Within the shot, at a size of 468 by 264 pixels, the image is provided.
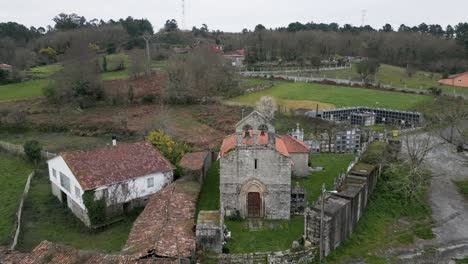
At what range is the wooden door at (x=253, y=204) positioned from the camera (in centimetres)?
2575

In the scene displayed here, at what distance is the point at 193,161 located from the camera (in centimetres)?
3359

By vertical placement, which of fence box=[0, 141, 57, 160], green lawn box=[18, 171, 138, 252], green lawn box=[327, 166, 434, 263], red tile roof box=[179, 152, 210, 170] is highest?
red tile roof box=[179, 152, 210, 170]

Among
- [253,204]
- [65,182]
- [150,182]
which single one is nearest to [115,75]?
[65,182]

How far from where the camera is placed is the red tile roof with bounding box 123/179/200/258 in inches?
805

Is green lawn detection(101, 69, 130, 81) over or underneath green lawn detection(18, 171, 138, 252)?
over

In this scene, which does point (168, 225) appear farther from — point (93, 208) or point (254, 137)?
point (254, 137)

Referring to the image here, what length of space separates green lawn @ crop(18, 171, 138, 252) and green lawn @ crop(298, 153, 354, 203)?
12612mm

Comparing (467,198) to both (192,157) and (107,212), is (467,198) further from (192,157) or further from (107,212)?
(107,212)

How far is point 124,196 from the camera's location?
91.7 ft

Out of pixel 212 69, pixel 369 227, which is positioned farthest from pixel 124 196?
pixel 212 69

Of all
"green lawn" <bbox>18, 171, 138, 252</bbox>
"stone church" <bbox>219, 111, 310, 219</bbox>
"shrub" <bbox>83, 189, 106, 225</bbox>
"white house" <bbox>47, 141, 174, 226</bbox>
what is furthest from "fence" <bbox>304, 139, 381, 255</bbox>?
"shrub" <bbox>83, 189, 106, 225</bbox>

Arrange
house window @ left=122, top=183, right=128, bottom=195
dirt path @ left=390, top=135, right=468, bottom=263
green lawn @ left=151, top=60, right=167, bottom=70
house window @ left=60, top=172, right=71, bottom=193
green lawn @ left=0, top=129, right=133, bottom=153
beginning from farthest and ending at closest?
green lawn @ left=151, top=60, right=167, bottom=70, green lawn @ left=0, top=129, right=133, bottom=153, house window @ left=60, top=172, right=71, bottom=193, house window @ left=122, top=183, right=128, bottom=195, dirt path @ left=390, top=135, right=468, bottom=263

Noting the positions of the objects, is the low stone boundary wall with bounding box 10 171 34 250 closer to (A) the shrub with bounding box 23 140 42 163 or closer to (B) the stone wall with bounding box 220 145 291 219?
(A) the shrub with bounding box 23 140 42 163

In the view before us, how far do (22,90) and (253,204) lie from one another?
63.7m
